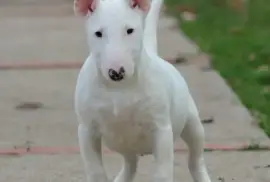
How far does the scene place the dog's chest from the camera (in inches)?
143

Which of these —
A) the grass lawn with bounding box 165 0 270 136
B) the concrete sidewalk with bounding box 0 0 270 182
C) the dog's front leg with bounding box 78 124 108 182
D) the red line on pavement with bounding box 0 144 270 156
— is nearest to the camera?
the dog's front leg with bounding box 78 124 108 182

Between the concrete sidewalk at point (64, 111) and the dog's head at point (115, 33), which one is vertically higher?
the dog's head at point (115, 33)

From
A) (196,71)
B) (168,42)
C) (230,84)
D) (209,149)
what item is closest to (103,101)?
(209,149)

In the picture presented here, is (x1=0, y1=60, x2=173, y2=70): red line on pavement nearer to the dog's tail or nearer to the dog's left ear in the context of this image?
the dog's tail

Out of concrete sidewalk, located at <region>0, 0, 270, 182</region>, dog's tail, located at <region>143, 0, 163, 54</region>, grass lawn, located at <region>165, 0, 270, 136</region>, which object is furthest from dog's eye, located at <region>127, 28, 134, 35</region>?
grass lawn, located at <region>165, 0, 270, 136</region>

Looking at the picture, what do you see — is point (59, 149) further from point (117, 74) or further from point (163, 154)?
point (117, 74)

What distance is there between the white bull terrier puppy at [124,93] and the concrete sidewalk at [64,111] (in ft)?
3.10

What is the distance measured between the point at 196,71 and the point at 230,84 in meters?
0.58

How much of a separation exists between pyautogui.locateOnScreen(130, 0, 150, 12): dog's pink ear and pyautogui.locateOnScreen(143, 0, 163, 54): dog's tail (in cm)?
42

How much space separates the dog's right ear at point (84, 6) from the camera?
3.60 meters

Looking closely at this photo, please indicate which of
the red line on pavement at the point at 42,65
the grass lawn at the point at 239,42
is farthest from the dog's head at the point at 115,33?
the red line on pavement at the point at 42,65

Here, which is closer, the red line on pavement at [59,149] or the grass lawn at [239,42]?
the red line on pavement at [59,149]

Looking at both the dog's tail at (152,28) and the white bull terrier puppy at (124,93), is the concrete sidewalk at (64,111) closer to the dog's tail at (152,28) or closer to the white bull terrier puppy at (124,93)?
the dog's tail at (152,28)

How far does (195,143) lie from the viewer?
4.17 meters
